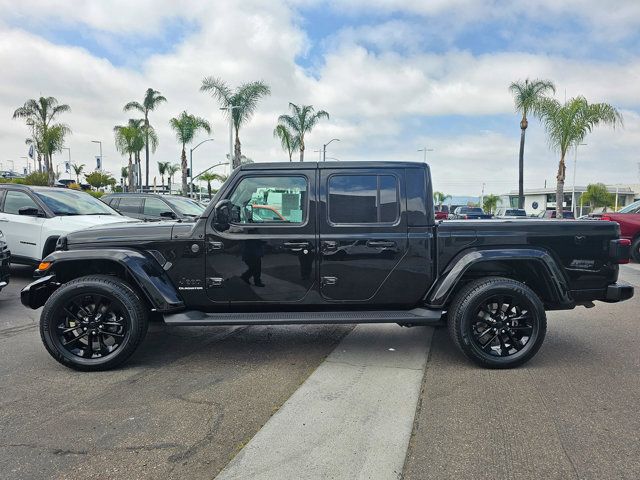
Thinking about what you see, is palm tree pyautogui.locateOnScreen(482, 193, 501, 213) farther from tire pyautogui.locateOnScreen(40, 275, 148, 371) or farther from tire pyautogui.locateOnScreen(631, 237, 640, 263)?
tire pyautogui.locateOnScreen(40, 275, 148, 371)

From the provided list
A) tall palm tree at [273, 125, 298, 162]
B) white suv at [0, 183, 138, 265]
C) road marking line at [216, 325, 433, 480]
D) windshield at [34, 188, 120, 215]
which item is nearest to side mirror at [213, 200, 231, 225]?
road marking line at [216, 325, 433, 480]

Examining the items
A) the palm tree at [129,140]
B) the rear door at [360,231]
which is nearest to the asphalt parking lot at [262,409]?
the rear door at [360,231]

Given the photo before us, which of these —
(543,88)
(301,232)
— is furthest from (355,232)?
(543,88)

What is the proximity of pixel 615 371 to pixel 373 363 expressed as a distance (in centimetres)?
216

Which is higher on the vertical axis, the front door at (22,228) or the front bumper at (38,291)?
the front door at (22,228)

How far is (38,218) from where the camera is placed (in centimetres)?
801

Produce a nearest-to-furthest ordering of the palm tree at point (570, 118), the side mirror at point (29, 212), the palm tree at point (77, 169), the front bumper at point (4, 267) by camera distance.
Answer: the front bumper at point (4, 267) < the side mirror at point (29, 212) < the palm tree at point (570, 118) < the palm tree at point (77, 169)

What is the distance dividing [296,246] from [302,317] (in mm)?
645

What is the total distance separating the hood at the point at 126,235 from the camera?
13.9ft

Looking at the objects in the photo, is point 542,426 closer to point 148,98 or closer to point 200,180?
point 148,98

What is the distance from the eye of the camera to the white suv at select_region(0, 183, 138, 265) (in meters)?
7.84

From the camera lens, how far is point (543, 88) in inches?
1086

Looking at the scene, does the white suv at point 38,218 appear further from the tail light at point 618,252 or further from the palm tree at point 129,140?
the palm tree at point 129,140

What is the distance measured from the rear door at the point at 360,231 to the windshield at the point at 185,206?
753cm
